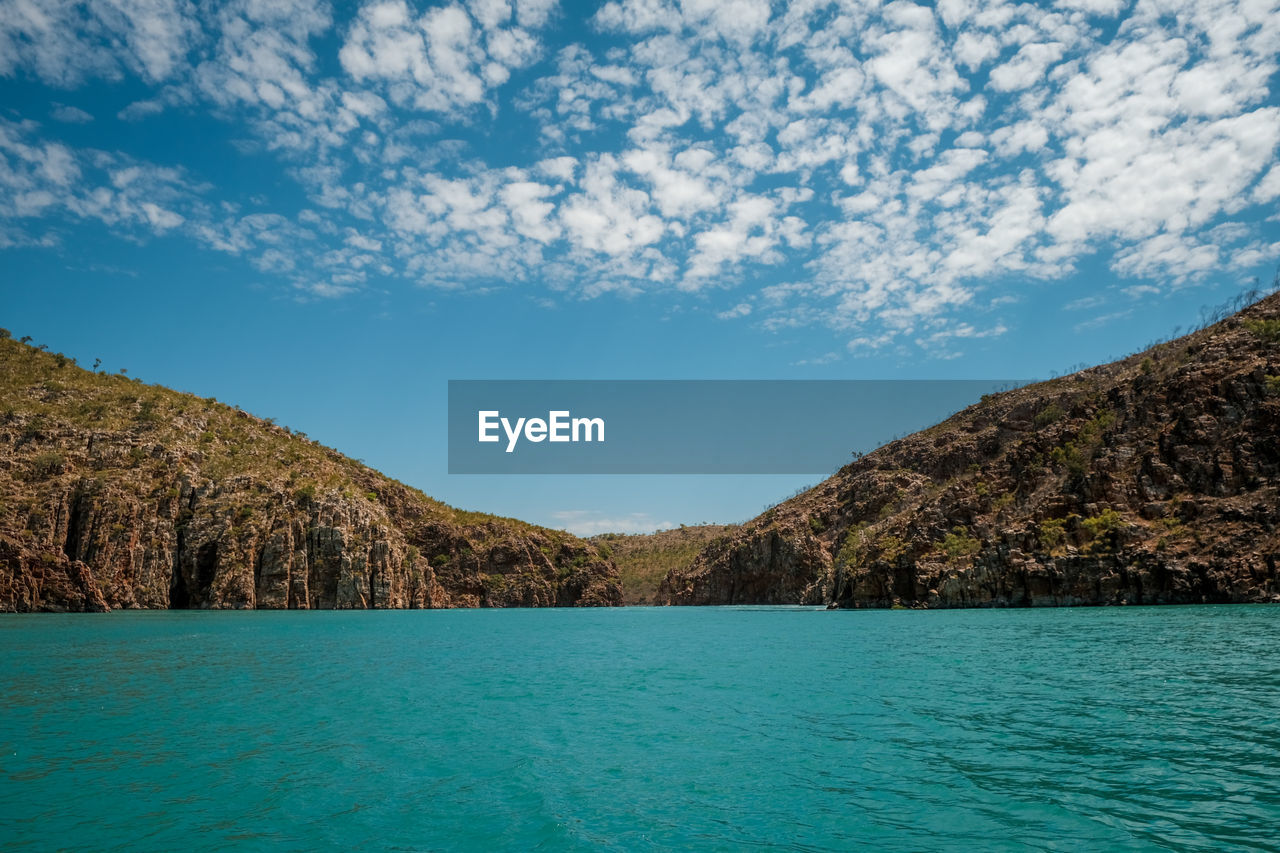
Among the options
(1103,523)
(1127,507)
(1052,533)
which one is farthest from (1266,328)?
(1052,533)

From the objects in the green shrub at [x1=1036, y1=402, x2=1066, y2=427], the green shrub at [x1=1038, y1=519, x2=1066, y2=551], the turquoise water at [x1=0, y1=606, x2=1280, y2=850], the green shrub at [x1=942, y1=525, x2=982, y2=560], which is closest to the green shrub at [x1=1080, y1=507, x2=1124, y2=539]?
the green shrub at [x1=1038, y1=519, x2=1066, y2=551]

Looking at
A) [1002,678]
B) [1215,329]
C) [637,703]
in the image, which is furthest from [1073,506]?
[637,703]

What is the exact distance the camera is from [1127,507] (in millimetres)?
84062

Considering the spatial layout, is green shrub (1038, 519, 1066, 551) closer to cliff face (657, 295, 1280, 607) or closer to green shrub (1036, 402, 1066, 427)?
cliff face (657, 295, 1280, 607)

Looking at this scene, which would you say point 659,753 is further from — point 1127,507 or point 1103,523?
point 1127,507

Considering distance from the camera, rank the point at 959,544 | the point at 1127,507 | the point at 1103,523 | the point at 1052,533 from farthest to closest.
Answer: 1. the point at 959,544
2. the point at 1052,533
3. the point at 1127,507
4. the point at 1103,523

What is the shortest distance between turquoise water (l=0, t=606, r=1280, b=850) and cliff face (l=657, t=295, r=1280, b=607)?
4469 cm

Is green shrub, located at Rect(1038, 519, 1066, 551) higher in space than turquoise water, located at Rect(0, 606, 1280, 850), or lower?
higher

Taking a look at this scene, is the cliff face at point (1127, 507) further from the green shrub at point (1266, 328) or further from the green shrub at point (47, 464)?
the green shrub at point (47, 464)

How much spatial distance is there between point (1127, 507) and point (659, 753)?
282 ft

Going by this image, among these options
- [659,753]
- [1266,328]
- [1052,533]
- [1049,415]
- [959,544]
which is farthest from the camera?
[1049,415]

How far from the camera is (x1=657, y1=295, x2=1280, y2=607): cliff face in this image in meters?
73.4

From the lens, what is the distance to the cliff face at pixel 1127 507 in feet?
241

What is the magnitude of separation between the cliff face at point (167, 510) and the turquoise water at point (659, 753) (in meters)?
70.9
